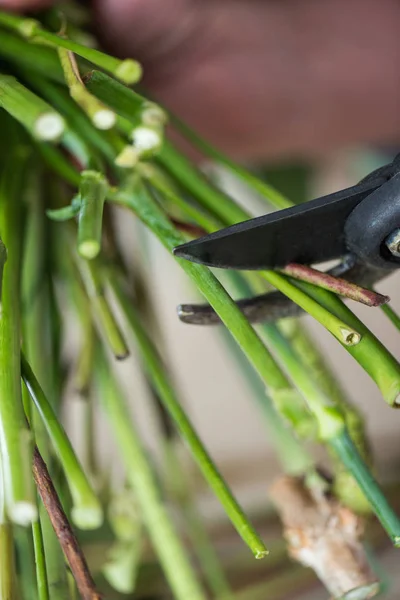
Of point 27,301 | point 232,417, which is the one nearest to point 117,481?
point 232,417

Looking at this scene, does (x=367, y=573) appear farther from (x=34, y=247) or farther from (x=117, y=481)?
(x=117, y=481)

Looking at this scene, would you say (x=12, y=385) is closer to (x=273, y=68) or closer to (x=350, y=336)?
(x=350, y=336)

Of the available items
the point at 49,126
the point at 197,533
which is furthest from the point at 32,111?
the point at 197,533

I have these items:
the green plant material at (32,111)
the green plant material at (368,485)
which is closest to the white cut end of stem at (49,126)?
the green plant material at (32,111)

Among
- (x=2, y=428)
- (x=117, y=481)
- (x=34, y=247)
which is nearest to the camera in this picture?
(x=2, y=428)

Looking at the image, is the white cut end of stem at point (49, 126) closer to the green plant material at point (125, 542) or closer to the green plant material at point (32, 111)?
the green plant material at point (32, 111)

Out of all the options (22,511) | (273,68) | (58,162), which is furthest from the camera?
(273,68)
